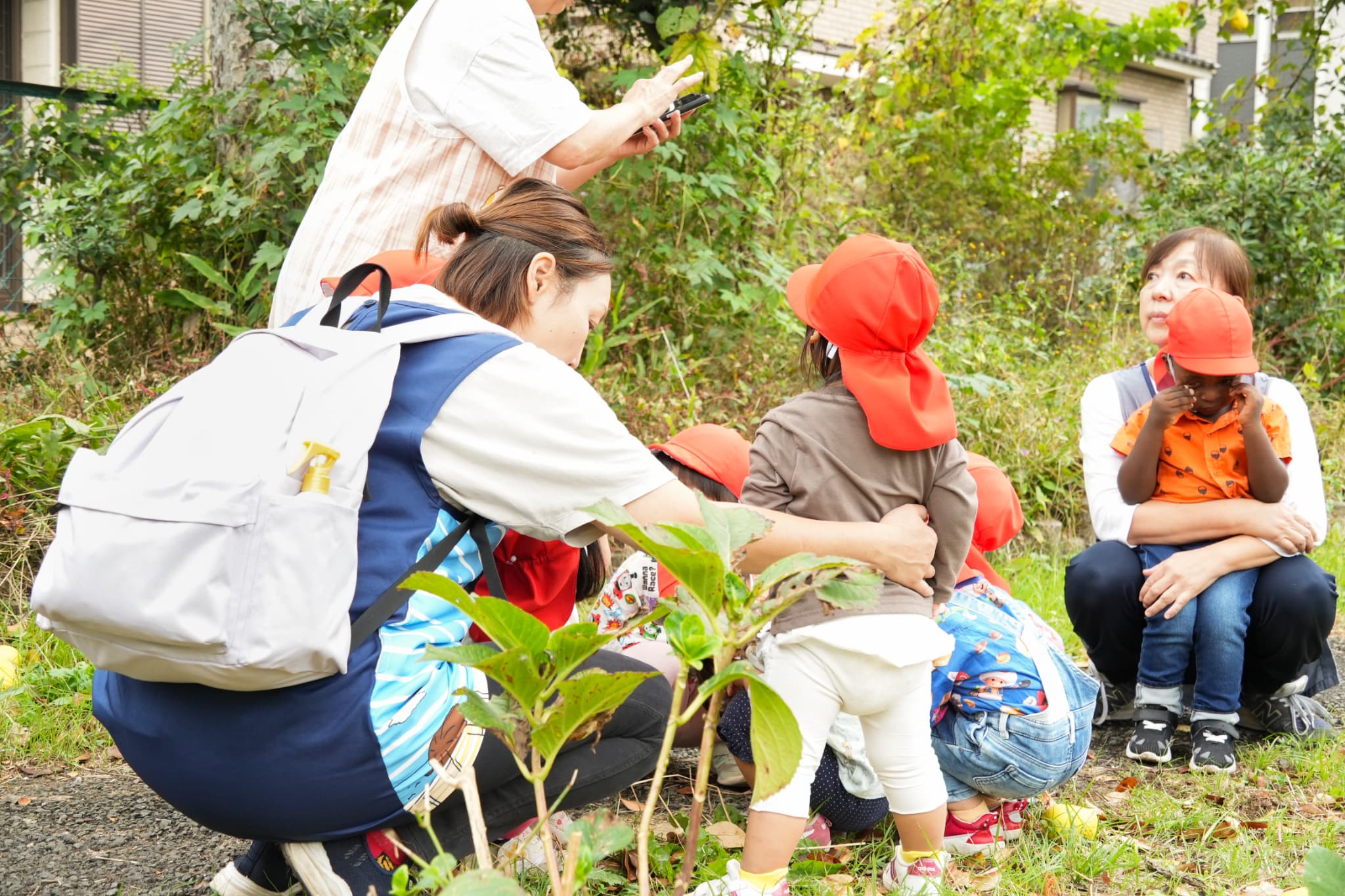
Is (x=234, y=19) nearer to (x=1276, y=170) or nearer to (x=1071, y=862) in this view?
(x=1071, y=862)

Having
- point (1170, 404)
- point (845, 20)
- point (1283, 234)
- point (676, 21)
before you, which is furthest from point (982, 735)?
point (845, 20)

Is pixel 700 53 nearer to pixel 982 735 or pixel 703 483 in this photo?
pixel 703 483

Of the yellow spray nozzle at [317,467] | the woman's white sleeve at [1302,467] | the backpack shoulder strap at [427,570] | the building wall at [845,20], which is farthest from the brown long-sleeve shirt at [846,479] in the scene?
the building wall at [845,20]

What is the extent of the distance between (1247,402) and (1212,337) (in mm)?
187

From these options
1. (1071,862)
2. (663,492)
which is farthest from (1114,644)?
(663,492)

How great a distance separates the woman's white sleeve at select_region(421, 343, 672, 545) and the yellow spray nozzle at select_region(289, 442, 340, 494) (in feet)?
0.67

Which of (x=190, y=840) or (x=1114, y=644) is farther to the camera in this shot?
(x=1114, y=644)

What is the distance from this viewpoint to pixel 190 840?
257 cm

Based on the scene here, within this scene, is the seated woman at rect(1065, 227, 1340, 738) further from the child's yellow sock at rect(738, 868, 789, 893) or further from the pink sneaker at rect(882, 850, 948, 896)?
the child's yellow sock at rect(738, 868, 789, 893)

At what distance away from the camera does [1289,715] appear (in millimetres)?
3271

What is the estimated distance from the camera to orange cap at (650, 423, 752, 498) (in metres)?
2.83

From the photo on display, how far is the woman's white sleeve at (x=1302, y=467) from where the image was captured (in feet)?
10.7

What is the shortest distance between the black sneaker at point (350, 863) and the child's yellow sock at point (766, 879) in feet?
2.01

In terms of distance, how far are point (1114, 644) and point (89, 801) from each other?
8.42 feet
